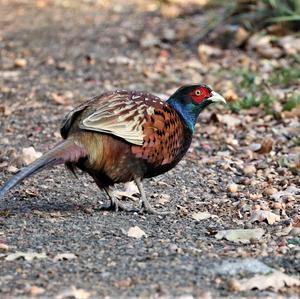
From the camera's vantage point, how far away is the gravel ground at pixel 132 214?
14.0 ft

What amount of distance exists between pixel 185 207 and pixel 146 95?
795 millimetres

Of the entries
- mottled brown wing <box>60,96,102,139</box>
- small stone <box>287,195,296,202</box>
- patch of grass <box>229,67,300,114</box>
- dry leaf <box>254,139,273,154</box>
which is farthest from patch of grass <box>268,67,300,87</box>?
mottled brown wing <box>60,96,102,139</box>

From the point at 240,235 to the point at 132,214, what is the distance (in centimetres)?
87

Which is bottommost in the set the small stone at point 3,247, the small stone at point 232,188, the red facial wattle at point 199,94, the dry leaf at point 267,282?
the small stone at point 232,188

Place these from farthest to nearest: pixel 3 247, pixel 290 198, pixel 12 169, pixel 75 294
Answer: pixel 12 169 → pixel 290 198 → pixel 3 247 → pixel 75 294

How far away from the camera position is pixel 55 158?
523 cm

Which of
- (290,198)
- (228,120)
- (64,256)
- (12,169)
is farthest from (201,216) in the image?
(228,120)

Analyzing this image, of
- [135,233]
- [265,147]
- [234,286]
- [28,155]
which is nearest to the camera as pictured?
[234,286]

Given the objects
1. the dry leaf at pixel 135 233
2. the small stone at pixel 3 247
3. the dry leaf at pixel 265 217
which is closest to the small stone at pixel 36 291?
the small stone at pixel 3 247

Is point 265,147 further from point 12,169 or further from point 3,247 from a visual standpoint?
point 3,247

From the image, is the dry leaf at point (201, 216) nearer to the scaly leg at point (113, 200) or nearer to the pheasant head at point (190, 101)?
the scaly leg at point (113, 200)

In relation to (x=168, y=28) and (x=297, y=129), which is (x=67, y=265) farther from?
(x=168, y=28)

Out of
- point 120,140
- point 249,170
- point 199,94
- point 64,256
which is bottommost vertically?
point 249,170

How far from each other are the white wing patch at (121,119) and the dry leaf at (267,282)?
5.00 feet
